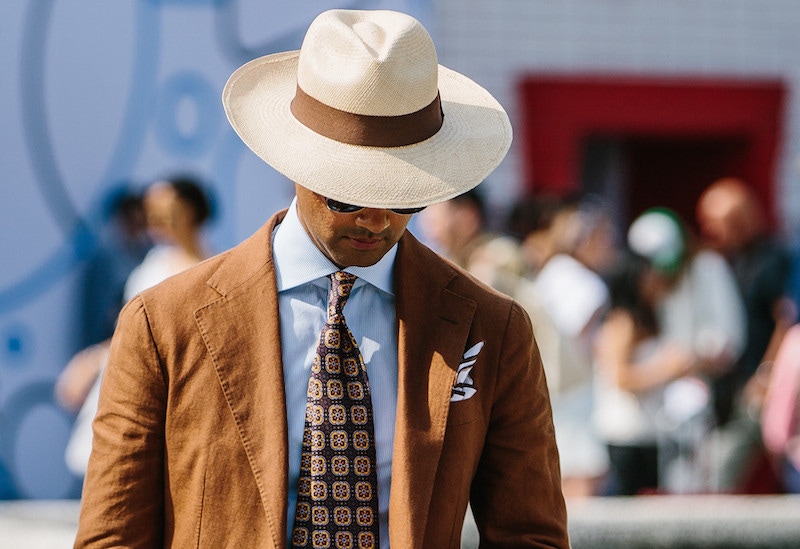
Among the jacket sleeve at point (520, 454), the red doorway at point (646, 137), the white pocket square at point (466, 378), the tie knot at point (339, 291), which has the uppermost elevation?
the red doorway at point (646, 137)

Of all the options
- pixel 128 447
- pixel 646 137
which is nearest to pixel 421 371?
pixel 128 447

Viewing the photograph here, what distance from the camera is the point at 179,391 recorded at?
7.86 ft

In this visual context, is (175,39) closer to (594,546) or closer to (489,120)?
(594,546)

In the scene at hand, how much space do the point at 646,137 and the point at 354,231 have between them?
820 centimetres

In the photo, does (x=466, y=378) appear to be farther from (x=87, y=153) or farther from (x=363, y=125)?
(x=87, y=153)

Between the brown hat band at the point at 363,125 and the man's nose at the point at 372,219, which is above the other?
the brown hat band at the point at 363,125

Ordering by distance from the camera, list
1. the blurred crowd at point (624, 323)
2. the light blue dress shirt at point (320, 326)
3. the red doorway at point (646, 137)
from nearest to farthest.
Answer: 1. the light blue dress shirt at point (320, 326)
2. the blurred crowd at point (624, 323)
3. the red doorway at point (646, 137)

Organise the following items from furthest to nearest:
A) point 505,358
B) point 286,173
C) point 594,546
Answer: point 594,546
point 505,358
point 286,173

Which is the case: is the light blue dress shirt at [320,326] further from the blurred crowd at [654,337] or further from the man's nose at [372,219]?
the blurred crowd at [654,337]

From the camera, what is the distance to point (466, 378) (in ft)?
8.20

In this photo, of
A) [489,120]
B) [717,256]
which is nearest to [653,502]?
[717,256]

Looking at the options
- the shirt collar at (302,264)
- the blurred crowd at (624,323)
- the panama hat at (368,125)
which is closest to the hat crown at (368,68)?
the panama hat at (368,125)

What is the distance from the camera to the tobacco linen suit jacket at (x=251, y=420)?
2.38 metres

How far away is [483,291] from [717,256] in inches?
199
